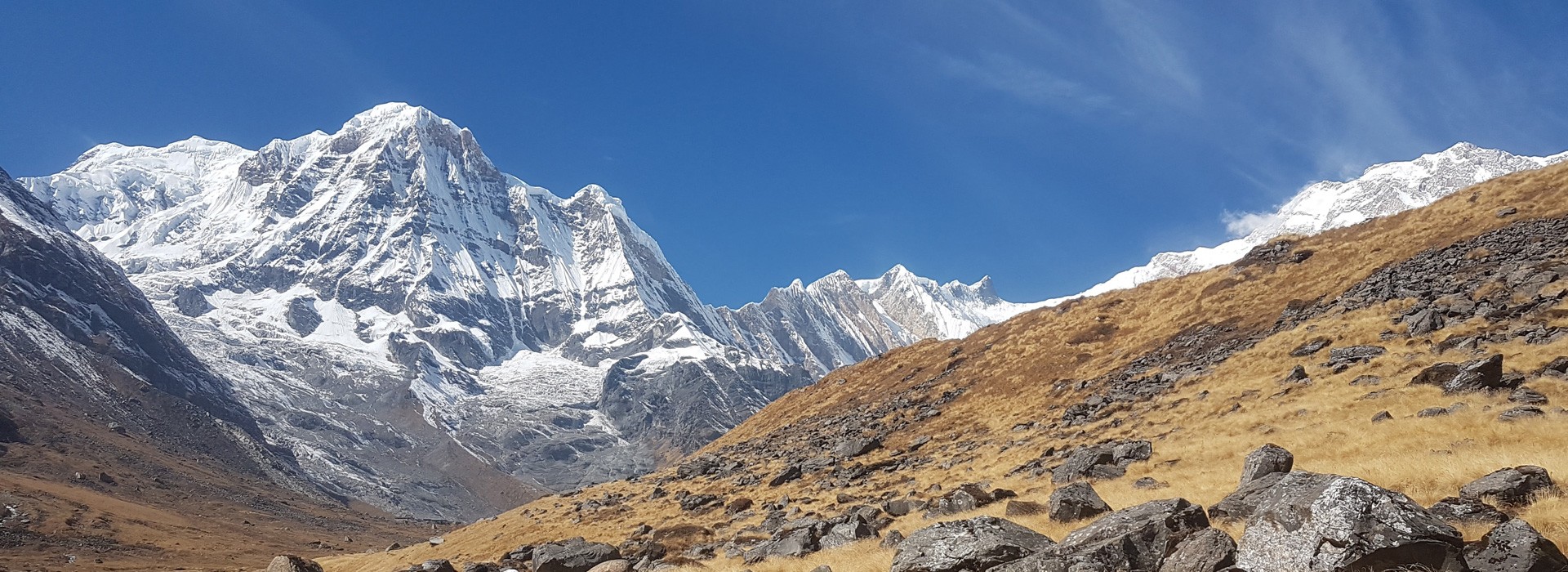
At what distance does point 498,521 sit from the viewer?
58875mm

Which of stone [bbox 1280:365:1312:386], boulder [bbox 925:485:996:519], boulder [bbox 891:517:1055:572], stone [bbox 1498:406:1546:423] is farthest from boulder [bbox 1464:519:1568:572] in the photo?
stone [bbox 1280:365:1312:386]

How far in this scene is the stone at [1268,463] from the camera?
16859 mm

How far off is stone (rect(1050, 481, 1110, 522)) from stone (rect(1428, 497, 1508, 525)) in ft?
23.3

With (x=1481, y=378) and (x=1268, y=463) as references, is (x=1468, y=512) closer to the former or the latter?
(x=1268, y=463)

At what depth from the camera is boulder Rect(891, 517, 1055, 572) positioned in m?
12.9

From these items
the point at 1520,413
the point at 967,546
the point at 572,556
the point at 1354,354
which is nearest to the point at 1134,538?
the point at 967,546

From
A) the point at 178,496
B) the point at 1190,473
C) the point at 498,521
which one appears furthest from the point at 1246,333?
the point at 178,496

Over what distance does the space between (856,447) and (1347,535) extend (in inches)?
1626

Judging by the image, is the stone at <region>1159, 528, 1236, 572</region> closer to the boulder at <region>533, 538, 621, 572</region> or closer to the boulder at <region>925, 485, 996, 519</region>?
the boulder at <region>925, 485, 996, 519</region>

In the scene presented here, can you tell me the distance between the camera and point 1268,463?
1702 centimetres

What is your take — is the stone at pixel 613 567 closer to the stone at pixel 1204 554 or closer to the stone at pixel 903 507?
the stone at pixel 903 507

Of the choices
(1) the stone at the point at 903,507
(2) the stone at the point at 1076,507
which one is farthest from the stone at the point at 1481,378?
(1) the stone at the point at 903,507

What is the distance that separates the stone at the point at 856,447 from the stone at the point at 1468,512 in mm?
38919

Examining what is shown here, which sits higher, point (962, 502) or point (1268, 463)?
point (962, 502)
